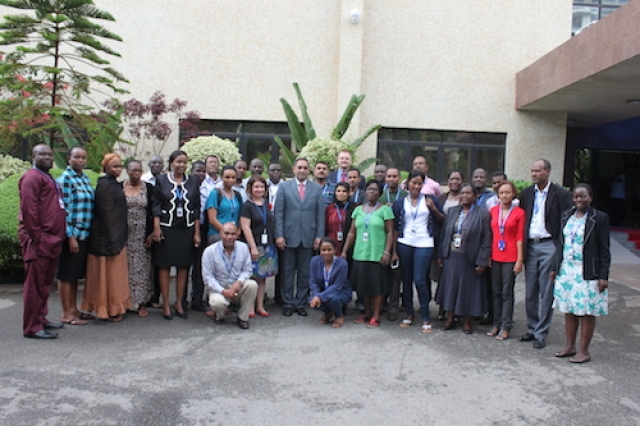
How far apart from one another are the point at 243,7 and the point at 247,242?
850 centimetres

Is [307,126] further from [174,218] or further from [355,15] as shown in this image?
[174,218]

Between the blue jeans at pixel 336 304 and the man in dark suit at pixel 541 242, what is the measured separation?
1.94 meters

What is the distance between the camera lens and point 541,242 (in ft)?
19.8

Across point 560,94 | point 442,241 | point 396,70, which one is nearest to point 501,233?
point 442,241

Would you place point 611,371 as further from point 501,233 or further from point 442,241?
point 442,241

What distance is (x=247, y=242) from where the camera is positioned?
6.82 metres

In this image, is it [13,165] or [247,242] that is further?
[13,165]

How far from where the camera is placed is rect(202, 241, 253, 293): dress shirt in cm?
643

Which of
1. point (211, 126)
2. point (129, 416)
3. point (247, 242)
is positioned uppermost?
point (211, 126)

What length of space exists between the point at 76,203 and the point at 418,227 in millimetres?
3732

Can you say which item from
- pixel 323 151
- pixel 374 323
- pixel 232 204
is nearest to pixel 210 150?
pixel 323 151

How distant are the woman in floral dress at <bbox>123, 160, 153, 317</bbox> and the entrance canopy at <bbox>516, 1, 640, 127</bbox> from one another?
22.8ft

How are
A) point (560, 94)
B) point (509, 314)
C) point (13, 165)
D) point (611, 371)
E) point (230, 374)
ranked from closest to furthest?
point (230, 374) < point (611, 371) < point (509, 314) < point (13, 165) < point (560, 94)

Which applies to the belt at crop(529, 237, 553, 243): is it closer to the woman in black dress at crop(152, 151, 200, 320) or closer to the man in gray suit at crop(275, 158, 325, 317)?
the man in gray suit at crop(275, 158, 325, 317)
